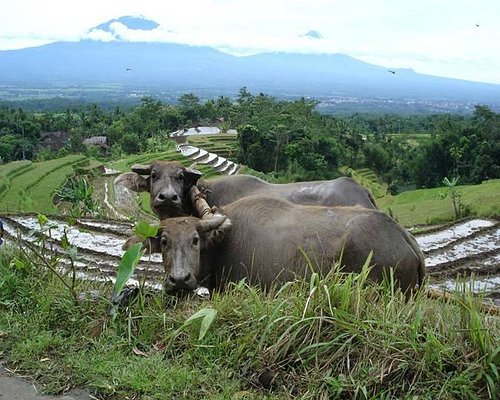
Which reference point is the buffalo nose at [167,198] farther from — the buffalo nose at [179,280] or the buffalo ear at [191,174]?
the buffalo nose at [179,280]

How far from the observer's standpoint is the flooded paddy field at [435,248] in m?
8.60

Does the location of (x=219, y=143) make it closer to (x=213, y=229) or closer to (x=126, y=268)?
(x=213, y=229)

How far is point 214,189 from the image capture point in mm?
6875

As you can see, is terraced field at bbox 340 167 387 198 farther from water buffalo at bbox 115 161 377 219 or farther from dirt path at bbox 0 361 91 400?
dirt path at bbox 0 361 91 400

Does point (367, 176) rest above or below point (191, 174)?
below

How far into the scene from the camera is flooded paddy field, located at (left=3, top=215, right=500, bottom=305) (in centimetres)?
860

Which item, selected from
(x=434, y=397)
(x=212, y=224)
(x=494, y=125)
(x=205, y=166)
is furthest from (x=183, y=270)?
(x=494, y=125)

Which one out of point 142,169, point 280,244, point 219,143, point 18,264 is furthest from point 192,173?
point 219,143

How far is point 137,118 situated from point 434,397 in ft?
207

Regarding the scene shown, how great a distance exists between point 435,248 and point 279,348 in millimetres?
8904

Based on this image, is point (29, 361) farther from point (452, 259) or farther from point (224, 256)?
point (452, 259)

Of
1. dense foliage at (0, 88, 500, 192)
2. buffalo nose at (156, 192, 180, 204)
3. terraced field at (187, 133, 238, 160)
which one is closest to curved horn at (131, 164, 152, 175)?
buffalo nose at (156, 192, 180, 204)

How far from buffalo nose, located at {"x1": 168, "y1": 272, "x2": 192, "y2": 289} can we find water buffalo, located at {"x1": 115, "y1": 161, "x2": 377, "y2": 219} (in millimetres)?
2223

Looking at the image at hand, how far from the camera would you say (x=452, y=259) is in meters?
10.2
